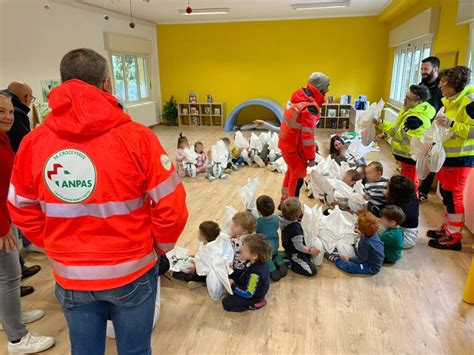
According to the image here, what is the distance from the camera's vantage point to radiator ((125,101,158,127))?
875 centimetres

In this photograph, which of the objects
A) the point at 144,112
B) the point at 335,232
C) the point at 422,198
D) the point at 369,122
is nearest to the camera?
the point at 335,232

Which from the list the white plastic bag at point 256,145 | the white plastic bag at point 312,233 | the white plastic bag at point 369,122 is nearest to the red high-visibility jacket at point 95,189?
the white plastic bag at point 312,233

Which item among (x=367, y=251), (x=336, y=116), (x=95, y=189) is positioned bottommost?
(x=367, y=251)

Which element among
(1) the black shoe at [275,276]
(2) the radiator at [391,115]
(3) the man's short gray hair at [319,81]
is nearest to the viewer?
(1) the black shoe at [275,276]

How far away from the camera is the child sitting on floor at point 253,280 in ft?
7.30

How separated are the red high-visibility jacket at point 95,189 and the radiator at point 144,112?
781cm

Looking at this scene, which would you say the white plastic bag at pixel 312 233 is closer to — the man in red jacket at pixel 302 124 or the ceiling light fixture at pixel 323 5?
the man in red jacket at pixel 302 124

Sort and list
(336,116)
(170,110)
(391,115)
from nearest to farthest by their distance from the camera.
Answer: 1. (391,115)
2. (336,116)
3. (170,110)

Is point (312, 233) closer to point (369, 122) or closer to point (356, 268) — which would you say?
point (356, 268)

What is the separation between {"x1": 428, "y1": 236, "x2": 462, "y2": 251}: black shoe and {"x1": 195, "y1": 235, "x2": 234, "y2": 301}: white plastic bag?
1905 mm

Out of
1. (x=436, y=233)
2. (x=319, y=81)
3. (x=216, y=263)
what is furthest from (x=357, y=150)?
(x=216, y=263)

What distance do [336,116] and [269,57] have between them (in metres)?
2.40

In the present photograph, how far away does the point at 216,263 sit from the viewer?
2.39m

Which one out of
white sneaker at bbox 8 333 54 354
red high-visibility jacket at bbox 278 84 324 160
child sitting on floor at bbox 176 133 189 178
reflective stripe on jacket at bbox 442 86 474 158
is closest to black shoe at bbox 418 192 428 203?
reflective stripe on jacket at bbox 442 86 474 158
